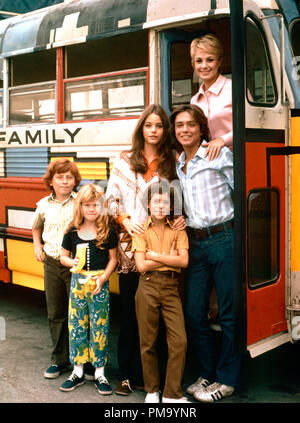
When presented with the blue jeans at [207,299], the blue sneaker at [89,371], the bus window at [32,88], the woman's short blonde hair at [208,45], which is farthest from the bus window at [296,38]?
the blue sneaker at [89,371]

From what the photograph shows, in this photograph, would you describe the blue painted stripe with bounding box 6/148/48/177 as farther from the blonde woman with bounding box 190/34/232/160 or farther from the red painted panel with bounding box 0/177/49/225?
the blonde woman with bounding box 190/34/232/160

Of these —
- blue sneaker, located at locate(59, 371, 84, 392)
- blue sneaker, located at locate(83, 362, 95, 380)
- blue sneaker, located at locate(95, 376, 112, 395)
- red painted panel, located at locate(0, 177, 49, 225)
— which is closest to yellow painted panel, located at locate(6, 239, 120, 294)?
red painted panel, located at locate(0, 177, 49, 225)

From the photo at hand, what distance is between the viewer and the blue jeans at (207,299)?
3318 mm

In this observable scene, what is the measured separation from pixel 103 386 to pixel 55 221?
3.76 ft

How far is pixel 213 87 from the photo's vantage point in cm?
343

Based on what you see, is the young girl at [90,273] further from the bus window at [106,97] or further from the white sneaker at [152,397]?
the bus window at [106,97]

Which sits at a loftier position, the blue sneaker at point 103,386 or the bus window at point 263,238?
the bus window at point 263,238

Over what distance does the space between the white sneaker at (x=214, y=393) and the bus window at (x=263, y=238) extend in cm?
70

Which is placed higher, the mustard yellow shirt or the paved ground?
the mustard yellow shirt

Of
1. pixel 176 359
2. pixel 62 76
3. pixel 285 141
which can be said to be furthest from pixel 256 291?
pixel 62 76

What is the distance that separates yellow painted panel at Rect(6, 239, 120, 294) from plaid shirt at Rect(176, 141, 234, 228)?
1.87 meters

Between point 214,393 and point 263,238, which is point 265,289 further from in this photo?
point 214,393

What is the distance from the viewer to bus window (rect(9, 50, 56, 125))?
450cm

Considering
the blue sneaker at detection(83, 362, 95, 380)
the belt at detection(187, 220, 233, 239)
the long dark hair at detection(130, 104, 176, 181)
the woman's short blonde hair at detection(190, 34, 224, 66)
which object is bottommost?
the blue sneaker at detection(83, 362, 95, 380)
